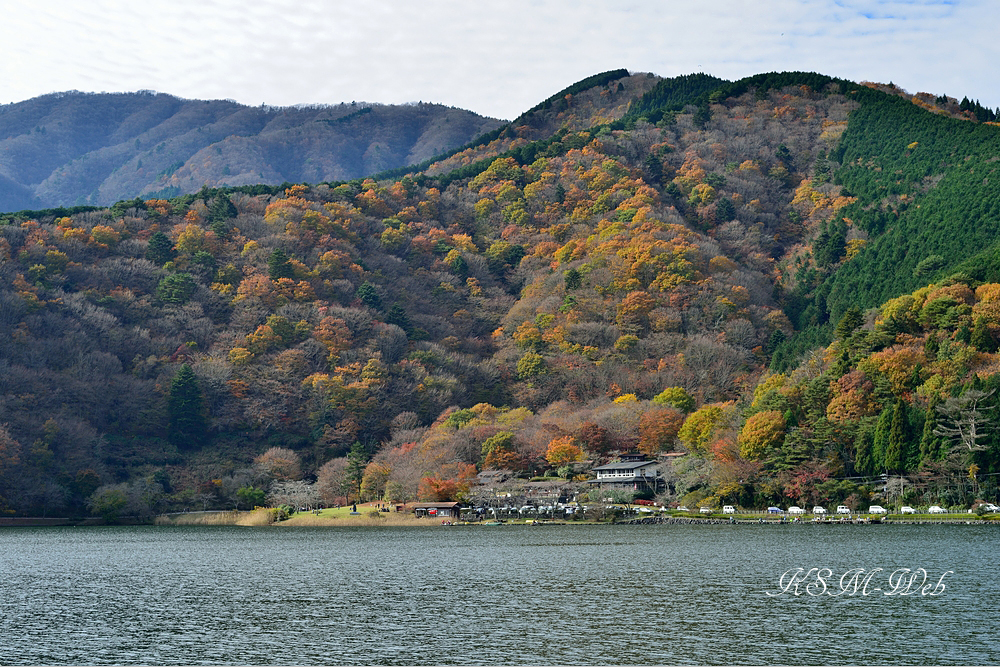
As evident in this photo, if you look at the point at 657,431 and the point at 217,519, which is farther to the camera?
the point at 657,431

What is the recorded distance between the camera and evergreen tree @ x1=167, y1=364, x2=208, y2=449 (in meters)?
96.8

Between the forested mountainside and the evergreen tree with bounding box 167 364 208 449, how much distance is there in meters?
0.34

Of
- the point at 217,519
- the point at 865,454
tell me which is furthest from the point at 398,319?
the point at 865,454

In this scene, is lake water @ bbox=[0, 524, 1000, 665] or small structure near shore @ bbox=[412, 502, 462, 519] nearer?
lake water @ bbox=[0, 524, 1000, 665]

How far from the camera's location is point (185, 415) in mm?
97062

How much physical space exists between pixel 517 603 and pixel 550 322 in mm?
82023

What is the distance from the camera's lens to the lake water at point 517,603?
25438mm

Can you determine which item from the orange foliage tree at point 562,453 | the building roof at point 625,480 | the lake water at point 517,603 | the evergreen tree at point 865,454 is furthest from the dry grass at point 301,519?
the evergreen tree at point 865,454

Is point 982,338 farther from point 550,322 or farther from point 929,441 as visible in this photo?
point 550,322

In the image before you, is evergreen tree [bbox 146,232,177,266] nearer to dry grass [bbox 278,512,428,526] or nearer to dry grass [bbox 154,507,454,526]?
dry grass [bbox 154,507,454,526]

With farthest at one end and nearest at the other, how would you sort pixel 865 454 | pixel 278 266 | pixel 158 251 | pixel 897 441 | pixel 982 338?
pixel 278 266, pixel 158 251, pixel 982 338, pixel 865 454, pixel 897 441

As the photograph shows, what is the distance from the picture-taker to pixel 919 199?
113750 mm

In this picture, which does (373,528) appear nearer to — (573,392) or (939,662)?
(573,392)

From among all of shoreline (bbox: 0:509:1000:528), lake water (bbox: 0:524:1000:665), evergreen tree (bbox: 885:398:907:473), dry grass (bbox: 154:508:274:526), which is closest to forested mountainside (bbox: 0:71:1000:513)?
evergreen tree (bbox: 885:398:907:473)
